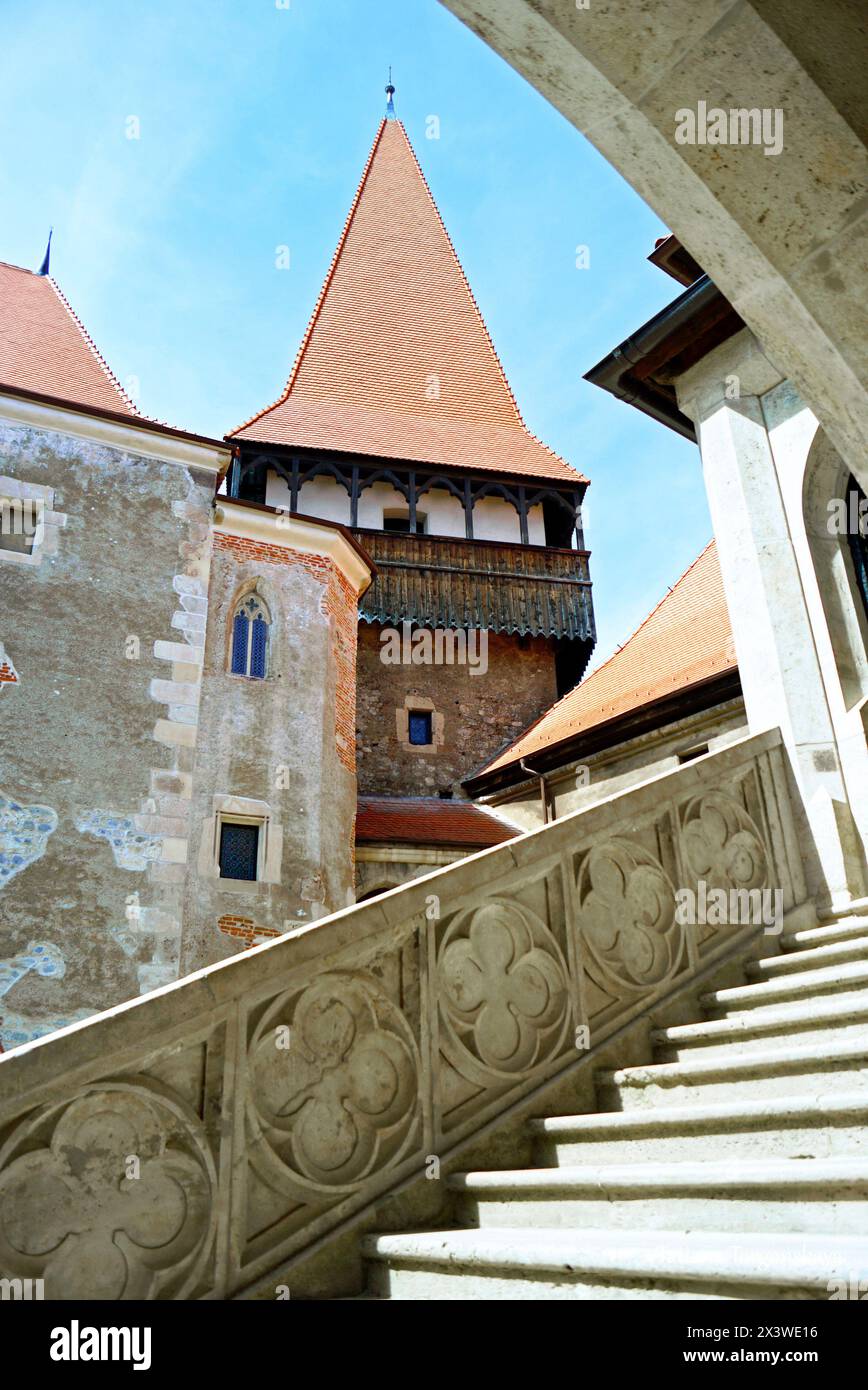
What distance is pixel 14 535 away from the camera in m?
12.5

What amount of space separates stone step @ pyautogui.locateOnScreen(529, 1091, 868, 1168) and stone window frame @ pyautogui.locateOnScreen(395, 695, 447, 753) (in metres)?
17.8

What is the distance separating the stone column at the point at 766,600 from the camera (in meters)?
5.71

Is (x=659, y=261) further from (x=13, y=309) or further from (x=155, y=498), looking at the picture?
(x=13, y=309)

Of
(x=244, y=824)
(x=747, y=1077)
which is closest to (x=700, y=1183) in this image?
(x=747, y=1077)

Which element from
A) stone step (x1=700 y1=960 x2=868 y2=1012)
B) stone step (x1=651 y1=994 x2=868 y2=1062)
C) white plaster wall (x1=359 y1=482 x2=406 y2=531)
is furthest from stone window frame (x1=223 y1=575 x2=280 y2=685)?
stone step (x1=651 y1=994 x2=868 y2=1062)

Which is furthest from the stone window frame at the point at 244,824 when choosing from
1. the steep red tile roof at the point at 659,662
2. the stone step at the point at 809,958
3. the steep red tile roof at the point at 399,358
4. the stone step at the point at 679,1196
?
the steep red tile roof at the point at 399,358

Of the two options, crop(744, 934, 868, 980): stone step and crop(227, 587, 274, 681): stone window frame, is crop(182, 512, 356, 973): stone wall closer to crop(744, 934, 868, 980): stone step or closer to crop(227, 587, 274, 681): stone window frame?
crop(227, 587, 274, 681): stone window frame

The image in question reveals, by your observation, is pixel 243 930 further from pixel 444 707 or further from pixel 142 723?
pixel 444 707

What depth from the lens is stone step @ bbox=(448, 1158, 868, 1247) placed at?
8.92 ft

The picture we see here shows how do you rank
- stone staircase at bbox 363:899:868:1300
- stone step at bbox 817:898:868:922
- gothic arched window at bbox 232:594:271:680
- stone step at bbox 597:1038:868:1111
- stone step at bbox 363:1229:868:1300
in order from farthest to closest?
1. gothic arched window at bbox 232:594:271:680
2. stone step at bbox 817:898:868:922
3. stone step at bbox 597:1038:868:1111
4. stone staircase at bbox 363:899:868:1300
5. stone step at bbox 363:1229:868:1300

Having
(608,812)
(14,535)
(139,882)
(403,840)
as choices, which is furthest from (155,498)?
(608,812)

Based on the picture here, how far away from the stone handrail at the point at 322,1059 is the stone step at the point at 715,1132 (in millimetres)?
326

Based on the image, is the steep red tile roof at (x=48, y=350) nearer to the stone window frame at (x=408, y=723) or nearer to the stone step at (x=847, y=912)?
the stone window frame at (x=408, y=723)

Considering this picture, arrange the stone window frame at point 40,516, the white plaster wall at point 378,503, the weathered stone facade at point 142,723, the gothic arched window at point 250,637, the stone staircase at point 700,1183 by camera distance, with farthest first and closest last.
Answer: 1. the white plaster wall at point 378,503
2. the gothic arched window at point 250,637
3. the stone window frame at point 40,516
4. the weathered stone facade at point 142,723
5. the stone staircase at point 700,1183
